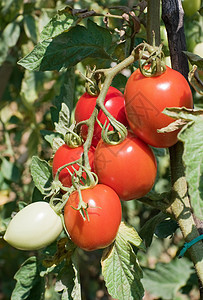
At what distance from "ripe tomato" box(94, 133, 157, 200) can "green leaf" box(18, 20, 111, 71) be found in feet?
0.73

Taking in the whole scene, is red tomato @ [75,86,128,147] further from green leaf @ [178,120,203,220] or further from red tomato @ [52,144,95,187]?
green leaf @ [178,120,203,220]

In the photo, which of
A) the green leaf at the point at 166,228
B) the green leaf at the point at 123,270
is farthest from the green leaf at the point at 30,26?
the green leaf at the point at 123,270

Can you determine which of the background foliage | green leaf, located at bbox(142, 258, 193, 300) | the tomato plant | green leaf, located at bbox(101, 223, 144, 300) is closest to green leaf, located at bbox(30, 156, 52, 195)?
the background foliage

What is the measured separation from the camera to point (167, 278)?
1423 millimetres

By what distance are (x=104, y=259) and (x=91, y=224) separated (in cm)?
11

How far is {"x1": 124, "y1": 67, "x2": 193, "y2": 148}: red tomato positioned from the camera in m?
0.69

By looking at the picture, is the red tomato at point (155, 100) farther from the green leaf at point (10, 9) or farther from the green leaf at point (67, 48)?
the green leaf at point (10, 9)

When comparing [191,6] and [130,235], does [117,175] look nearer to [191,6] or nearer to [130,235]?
[130,235]

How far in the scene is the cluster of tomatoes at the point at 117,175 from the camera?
27.2 inches

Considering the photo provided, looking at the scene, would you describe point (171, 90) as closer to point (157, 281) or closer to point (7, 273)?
point (157, 281)

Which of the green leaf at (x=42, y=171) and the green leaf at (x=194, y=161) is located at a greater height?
the green leaf at (x=194, y=161)

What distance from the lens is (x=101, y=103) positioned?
70 cm

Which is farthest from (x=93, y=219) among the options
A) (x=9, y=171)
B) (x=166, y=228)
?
(x=9, y=171)

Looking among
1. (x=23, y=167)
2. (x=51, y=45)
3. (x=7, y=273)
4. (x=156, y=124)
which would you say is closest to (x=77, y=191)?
(x=156, y=124)
